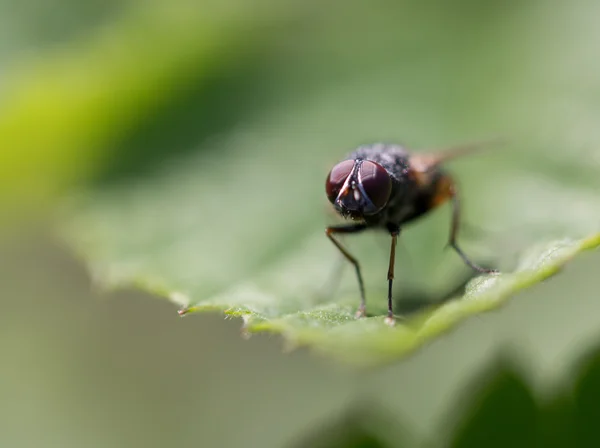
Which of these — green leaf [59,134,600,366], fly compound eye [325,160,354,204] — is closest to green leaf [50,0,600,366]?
green leaf [59,134,600,366]

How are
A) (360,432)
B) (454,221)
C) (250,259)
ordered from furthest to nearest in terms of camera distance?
(250,259) < (454,221) < (360,432)

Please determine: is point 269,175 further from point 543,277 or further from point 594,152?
point 543,277

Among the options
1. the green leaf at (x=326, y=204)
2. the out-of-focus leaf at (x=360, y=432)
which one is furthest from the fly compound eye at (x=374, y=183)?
the out-of-focus leaf at (x=360, y=432)

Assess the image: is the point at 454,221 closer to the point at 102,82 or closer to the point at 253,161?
the point at 253,161

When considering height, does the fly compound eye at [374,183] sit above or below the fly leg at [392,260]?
above

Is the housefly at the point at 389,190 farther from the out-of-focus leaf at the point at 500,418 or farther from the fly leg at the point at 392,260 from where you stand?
the out-of-focus leaf at the point at 500,418

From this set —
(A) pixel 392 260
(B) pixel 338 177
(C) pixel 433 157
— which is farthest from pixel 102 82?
(A) pixel 392 260

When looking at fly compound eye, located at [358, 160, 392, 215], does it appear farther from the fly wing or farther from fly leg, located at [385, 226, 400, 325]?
the fly wing
